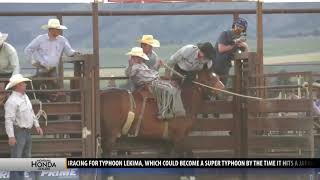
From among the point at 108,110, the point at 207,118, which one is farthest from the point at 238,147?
the point at 108,110

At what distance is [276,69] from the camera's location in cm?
411

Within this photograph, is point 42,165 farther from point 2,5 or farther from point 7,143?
point 2,5

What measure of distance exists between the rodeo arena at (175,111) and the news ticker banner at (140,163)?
7cm

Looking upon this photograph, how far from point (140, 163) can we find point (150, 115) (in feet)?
1.44

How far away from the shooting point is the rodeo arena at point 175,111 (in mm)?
4074

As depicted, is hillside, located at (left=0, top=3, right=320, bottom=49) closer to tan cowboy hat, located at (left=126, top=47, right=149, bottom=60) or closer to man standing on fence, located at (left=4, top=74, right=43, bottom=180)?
tan cowboy hat, located at (left=126, top=47, right=149, bottom=60)

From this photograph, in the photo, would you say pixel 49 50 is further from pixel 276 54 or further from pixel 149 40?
pixel 276 54

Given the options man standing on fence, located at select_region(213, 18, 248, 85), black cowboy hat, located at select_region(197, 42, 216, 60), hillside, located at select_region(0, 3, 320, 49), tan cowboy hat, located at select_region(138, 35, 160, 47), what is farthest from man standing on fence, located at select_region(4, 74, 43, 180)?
man standing on fence, located at select_region(213, 18, 248, 85)

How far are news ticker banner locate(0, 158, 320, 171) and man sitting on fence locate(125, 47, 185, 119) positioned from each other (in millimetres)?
386

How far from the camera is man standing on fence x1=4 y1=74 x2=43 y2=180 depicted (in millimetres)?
3980

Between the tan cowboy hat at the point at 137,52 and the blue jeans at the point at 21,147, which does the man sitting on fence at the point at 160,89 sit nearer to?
the tan cowboy hat at the point at 137,52

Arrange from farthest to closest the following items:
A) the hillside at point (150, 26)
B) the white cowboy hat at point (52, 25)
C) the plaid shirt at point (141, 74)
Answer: the plaid shirt at point (141, 74), the white cowboy hat at point (52, 25), the hillside at point (150, 26)

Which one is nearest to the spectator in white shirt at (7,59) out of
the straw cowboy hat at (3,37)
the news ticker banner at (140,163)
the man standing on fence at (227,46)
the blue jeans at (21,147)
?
the straw cowboy hat at (3,37)

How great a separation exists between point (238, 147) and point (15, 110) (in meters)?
1.73
